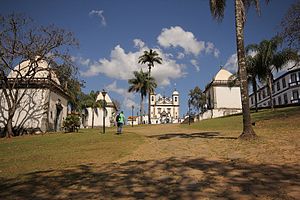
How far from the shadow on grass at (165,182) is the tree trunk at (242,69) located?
12.8ft

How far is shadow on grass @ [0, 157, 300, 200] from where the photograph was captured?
13.3ft

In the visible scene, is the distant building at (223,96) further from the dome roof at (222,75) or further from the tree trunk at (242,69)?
the tree trunk at (242,69)

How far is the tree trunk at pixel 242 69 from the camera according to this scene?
9617mm

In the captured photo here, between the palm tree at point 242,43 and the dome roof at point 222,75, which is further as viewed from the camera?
the dome roof at point 222,75

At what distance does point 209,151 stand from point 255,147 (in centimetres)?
154

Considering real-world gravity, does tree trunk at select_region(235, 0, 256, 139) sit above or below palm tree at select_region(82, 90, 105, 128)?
below

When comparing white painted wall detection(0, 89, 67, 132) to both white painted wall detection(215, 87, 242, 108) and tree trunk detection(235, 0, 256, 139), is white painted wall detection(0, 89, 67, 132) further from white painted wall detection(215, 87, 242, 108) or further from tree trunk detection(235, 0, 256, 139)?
white painted wall detection(215, 87, 242, 108)

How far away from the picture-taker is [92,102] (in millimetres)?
52219

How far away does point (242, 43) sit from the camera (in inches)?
417

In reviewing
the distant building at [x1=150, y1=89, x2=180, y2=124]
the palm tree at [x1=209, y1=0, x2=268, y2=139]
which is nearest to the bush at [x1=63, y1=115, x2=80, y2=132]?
the palm tree at [x1=209, y1=0, x2=268, y2=139]

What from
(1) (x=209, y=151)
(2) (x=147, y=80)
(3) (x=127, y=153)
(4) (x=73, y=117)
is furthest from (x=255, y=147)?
(2) (x=147, y=80)

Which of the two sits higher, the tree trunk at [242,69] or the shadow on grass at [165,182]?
the tree trunk at [242,69]

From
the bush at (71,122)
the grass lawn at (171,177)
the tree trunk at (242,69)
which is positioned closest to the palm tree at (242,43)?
the tree trunk at (242,69)

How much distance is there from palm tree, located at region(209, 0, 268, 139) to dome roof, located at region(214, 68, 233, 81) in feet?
119
